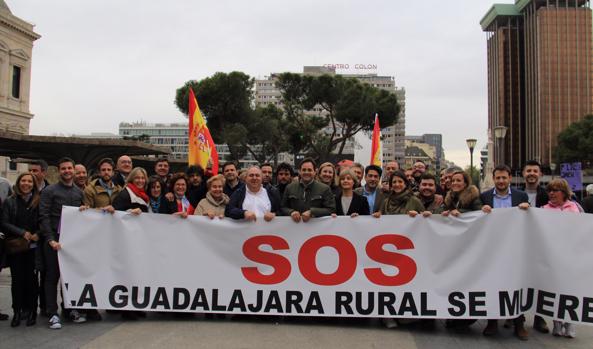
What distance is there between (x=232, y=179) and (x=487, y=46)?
116 metres

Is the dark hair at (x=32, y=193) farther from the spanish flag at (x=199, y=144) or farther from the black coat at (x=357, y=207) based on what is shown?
the spanish flag at (x=199, y=144)

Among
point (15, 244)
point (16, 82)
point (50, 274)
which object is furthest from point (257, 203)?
point (16, 82)

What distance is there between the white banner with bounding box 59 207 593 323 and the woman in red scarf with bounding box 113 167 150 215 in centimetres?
18

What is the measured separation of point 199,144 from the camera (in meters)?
8.70

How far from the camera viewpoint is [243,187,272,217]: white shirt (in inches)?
206

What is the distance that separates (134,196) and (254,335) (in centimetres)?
199

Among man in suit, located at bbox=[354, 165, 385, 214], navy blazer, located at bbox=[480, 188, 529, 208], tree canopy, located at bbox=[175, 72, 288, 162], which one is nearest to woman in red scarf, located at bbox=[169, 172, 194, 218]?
man in suit, located at bbox=[354, 165, 385, 214]

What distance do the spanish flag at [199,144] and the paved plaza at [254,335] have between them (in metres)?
3.86

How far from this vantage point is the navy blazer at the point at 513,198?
501 centimetres

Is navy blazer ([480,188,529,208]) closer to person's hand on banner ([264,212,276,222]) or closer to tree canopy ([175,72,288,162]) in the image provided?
person's hand on banner ([264,212,276,222])

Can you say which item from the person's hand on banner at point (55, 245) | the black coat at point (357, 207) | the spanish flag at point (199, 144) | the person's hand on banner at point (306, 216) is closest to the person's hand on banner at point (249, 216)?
the person's hand on banner at point (306, 216)

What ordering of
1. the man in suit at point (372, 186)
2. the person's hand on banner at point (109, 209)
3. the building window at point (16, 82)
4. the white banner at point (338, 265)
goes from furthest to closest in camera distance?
the building window at point (16, 82)
the man in suit at point (372, 186)
the person's hand on banner at point (109, 209)
the white banner at point (338, 265)

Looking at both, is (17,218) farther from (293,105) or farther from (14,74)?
(14,74)

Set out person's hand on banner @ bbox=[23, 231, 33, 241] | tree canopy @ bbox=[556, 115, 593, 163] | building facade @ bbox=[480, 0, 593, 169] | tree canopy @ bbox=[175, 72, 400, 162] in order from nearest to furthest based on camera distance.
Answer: person's hand on banner @ bbox=[23, 231, 33, 241] < tree canopy @ bbox=[175, 72, 400, 162] < tree canopy @ bbox=[556, 115, 593, 163] < building facade @ bbox=[480, 0, 593, 169]
